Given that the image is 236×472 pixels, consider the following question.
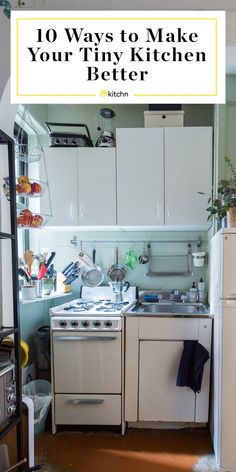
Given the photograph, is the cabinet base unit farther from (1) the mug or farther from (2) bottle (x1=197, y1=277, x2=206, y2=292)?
(1) the mug

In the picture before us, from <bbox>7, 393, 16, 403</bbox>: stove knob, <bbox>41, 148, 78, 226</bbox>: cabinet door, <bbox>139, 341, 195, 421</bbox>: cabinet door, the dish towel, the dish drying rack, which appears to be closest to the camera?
<bbox>7, 393, 16, 403</bbox>: stove knob

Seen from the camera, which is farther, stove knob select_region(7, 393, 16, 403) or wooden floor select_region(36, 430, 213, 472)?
wooden floor select_region(36, 430, 213, 472)

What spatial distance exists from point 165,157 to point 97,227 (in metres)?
0.83

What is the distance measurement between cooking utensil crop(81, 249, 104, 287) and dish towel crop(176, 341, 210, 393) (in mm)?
1024

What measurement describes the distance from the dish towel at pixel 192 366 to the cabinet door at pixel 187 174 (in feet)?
Answer: 3.22

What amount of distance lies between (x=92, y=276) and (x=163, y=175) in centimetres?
112

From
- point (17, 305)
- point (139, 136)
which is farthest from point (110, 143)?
point (17, 305)

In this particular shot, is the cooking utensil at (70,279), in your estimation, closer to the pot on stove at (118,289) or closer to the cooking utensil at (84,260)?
the cooking utensil at (84,260)

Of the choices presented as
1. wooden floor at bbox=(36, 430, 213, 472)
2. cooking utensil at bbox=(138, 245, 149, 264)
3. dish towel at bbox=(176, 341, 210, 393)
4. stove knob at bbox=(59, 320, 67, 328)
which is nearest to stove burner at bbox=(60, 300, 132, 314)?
stove knob at bbox=(59, 320, 67, 328)

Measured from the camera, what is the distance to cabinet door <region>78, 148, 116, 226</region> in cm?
266

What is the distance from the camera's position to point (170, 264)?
293cm

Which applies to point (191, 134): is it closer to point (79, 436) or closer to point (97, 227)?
point (97, 227)

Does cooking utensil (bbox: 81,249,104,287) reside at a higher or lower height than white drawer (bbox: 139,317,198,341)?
higher

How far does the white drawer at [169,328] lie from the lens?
2287 millimetres
